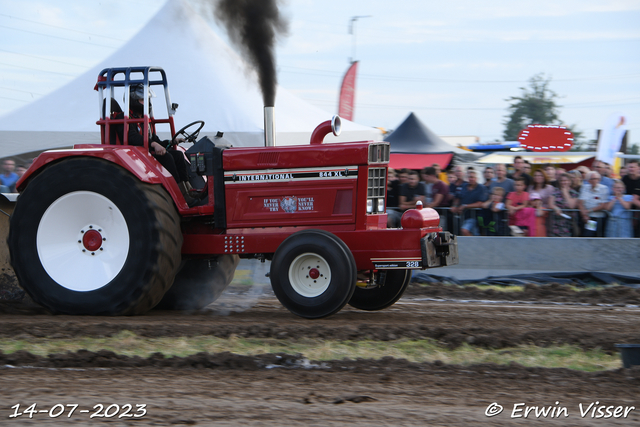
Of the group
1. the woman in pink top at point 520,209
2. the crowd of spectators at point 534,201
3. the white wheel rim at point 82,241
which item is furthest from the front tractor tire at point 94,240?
the woman in pink top at point 520,209

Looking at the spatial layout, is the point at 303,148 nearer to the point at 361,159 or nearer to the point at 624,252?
the point at 361,159

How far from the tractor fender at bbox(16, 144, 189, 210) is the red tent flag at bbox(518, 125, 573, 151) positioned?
14.1 meters

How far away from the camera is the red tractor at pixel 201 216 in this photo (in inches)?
245

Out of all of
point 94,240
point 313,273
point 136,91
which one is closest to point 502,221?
point 313,273

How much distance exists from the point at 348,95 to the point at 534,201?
33.9 ft

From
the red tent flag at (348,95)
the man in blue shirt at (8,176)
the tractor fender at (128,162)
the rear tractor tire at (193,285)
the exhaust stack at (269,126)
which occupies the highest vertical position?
the red tent flag at (348,95)

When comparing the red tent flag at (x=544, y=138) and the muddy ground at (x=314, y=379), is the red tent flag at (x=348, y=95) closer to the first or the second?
the red tent flag at (x=544, y=138)

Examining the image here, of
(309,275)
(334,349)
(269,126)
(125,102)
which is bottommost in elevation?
(334,349)

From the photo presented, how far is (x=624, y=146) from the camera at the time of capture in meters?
19.7

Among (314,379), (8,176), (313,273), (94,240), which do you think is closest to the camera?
(314,379)

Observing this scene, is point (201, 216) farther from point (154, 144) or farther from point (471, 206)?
point (471, 206)

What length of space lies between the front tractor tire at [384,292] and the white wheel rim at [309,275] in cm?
69

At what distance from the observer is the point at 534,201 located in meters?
9.91

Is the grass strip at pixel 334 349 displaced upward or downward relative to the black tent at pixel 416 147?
downward
